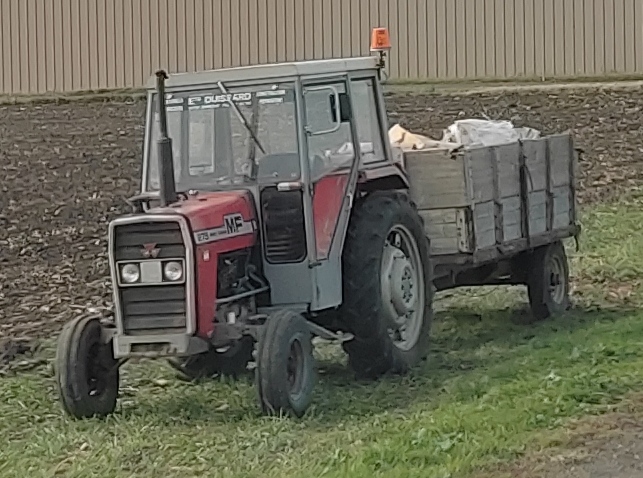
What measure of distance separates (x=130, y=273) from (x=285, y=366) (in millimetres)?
1039

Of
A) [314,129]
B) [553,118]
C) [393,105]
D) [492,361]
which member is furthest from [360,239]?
[393,105]

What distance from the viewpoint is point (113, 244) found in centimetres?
834

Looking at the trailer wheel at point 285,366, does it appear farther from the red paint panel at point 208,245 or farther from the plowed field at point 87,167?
the plowed field at point 87,167

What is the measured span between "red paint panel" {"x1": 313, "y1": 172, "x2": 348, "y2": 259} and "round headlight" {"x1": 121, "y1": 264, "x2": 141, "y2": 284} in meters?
1.14

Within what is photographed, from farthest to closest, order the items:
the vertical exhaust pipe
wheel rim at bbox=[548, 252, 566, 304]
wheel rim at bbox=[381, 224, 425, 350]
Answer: wheel rim at bbox=[548, 252, 566, 304] → wheel rim at bbox=[381, 224, 425, 350] → the vertical exhaust pipe

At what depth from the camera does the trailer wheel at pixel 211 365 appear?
31.3ft

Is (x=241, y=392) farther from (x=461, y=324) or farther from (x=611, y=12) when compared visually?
(x=611, y=12)

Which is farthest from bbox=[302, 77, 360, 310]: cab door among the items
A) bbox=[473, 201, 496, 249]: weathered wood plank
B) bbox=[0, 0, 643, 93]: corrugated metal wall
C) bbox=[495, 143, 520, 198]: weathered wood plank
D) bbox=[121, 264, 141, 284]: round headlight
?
bbox=[0, 0, 643, 93]: corrugated metal wall

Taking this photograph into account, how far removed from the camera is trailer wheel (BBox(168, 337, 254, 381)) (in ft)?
31.3

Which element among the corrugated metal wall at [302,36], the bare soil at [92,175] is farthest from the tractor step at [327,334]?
the corrugated metal wall at [302,36]

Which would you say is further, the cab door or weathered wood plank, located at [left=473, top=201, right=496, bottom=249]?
weathered wood plank, located at [left=473, top=201, right=496, bottom=249]

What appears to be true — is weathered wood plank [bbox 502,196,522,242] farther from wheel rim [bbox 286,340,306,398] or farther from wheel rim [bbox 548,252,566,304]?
wheel rim [bbox 286,340,306,398]

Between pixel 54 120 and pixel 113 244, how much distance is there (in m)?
16.1

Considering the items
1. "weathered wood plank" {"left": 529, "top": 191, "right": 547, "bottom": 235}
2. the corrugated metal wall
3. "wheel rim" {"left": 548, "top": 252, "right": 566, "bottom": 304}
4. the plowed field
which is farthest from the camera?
the corrugated metal wall
